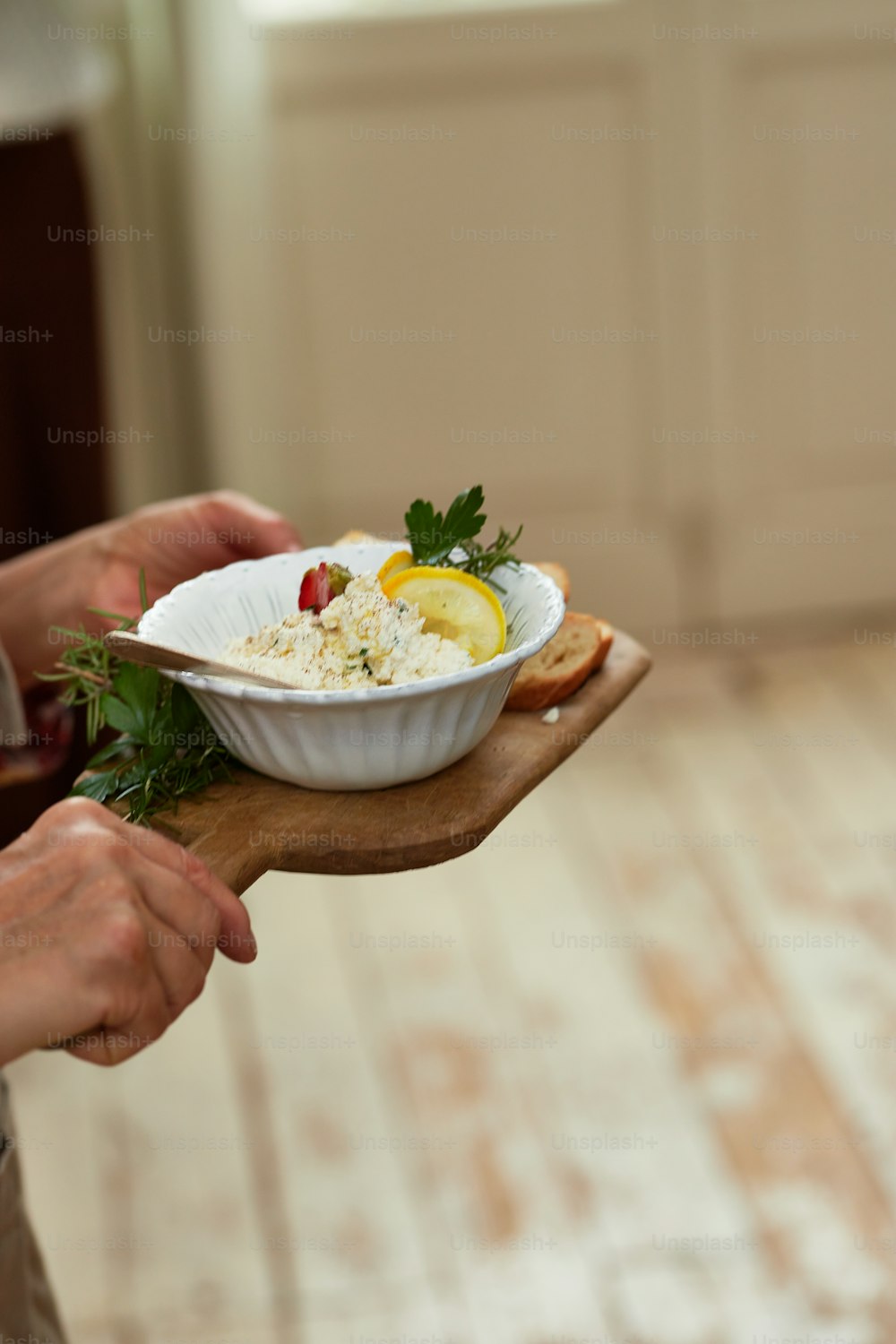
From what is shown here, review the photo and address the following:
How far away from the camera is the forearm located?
133cm

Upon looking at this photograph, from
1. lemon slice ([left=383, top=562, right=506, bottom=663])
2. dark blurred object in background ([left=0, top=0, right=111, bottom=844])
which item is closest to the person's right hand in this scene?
lemon slice ([left=383, top=562, right=506, bottom=663])

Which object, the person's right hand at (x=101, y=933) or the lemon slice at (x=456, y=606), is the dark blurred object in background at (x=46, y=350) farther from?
the person's right hand at (x=101, y=933)

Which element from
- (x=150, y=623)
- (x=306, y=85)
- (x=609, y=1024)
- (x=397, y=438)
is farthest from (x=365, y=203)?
(x=150, y=623)

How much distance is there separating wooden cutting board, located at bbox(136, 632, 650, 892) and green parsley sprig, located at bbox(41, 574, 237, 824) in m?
0.02

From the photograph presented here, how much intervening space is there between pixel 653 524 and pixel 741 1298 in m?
1.74

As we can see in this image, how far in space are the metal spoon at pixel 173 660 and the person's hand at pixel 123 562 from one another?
0.33 meters

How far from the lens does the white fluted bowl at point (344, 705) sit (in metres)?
0.93

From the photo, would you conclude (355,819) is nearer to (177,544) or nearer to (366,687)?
(366,687)

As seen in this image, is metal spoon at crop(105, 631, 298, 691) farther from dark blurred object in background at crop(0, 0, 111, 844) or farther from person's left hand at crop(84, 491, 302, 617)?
dark blurred object in background at crop(0, 0, 111, 844)

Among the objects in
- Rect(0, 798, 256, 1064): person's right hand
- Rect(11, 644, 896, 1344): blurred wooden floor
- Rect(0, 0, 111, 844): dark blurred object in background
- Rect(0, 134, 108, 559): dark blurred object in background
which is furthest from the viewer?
Rect(0, 134, 108, 559): dark blurred object in background

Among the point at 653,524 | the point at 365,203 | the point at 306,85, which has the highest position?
the point at 306,85

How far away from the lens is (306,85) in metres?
2.71

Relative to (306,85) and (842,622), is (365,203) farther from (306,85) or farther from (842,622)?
(842,622)

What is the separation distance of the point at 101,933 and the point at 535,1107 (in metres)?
1.26
